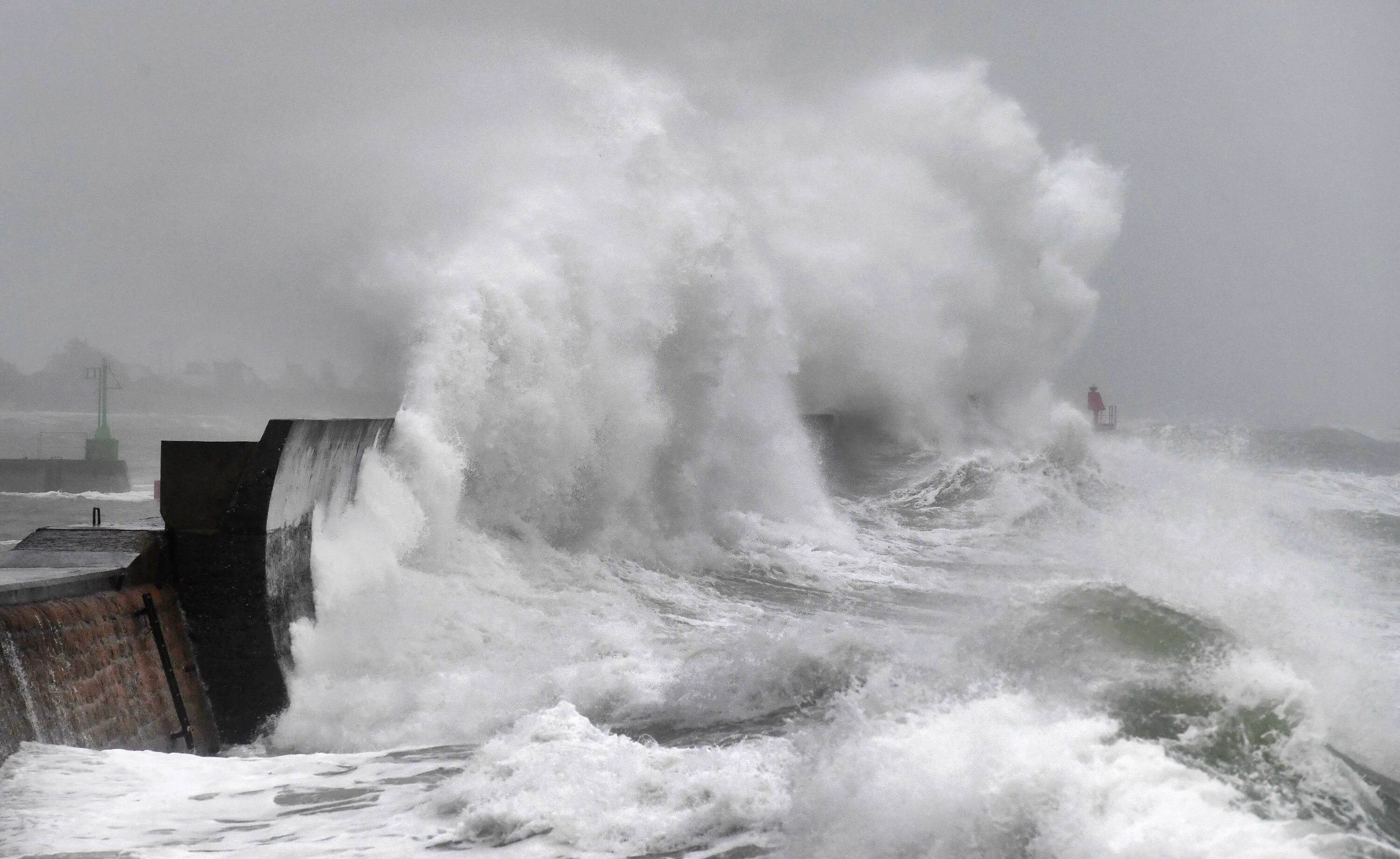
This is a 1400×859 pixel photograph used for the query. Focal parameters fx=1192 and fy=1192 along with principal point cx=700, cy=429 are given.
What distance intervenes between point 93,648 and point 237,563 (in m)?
1.13

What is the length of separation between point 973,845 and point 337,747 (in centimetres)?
384

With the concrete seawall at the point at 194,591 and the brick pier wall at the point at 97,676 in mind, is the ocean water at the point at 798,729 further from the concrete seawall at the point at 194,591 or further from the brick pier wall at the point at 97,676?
the concrete seawall at the point at 194,591

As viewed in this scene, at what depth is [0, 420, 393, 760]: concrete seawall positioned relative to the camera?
612 cm

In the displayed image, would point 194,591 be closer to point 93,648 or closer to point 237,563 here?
point 237,563

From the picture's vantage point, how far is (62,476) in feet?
100

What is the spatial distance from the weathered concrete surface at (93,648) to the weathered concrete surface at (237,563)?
118 mm

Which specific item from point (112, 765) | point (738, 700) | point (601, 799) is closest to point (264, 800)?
point (112, 765)

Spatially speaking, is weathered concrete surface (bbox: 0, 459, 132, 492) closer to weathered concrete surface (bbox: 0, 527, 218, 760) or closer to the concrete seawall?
the concrete seawall

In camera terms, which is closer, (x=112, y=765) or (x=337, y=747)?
(x=112, y=765)

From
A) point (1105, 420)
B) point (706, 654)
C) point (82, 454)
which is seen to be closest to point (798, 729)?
point (706, 654)

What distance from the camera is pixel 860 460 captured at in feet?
65.9

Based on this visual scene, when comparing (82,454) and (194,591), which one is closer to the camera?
(194,591)

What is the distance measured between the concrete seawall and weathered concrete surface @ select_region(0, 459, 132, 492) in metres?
25.6

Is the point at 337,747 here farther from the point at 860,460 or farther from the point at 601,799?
the point at 860,460
